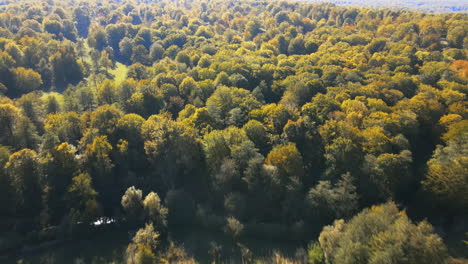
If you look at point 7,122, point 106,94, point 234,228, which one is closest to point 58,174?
point 7,122

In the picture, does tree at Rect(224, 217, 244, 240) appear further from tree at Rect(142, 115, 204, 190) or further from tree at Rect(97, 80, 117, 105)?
tree at Rect(97, 80, 117, 105)

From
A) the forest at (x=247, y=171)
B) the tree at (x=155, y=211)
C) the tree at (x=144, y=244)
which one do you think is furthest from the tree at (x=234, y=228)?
the tree at (x=144, y=244)

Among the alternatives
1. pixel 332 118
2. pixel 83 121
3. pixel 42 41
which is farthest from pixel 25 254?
pixel 42 41

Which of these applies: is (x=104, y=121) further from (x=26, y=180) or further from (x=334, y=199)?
(x=334, y=199)

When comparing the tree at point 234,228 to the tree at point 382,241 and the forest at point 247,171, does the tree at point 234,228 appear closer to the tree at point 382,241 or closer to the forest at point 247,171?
the forest at point 247,171

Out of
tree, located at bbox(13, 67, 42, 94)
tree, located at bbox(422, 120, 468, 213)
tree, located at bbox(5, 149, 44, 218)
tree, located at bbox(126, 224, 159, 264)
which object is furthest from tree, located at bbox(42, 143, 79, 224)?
tree, located at bbox(422, 120, 468, 213)

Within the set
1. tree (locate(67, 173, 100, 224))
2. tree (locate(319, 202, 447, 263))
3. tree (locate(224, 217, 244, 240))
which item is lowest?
tree (locate(224, 217, 244, 240))
